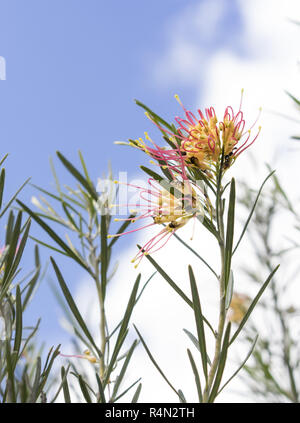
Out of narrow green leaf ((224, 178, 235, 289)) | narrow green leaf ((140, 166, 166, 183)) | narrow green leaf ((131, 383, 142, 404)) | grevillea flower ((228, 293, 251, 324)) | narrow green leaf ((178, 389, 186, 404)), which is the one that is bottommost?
narrow green leaf ((178, 389, 186, 404))

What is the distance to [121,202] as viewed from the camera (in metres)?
0.65

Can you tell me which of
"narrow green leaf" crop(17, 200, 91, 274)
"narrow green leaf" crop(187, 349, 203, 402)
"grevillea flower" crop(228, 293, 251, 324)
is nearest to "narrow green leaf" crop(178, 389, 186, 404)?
"narrow green leaf" crop(187, 349, 203, 402)

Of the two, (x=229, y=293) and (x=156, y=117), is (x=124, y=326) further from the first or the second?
(x=156, y=117)

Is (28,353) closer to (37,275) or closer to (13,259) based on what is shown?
(37,275)

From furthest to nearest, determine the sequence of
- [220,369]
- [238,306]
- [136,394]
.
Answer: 1. [238,306]
2. [136,394]
3. [220,369]

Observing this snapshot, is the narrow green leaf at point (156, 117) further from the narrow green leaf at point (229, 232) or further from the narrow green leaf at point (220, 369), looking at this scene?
the narrow green leaf at point (220, 369)

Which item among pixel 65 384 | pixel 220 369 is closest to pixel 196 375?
pixel 220 369

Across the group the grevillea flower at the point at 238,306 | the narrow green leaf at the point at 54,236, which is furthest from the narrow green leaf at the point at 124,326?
the grevillea flower at the point at 238,306

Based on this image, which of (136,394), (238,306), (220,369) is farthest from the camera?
(238,306)

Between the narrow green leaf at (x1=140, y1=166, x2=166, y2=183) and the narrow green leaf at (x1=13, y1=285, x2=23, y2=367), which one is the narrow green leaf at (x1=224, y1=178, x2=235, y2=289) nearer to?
the narrow green leaf at (x1=140, y1=166, x2=166, y2=183)

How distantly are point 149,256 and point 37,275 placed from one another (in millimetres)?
226
